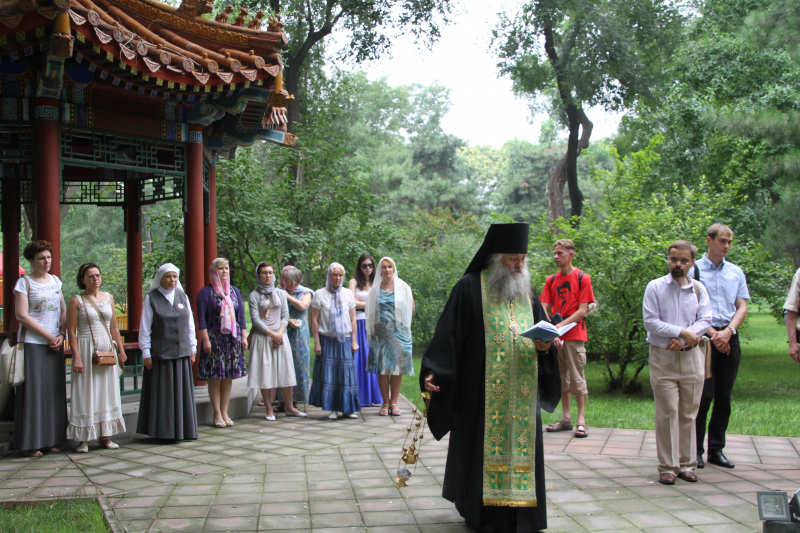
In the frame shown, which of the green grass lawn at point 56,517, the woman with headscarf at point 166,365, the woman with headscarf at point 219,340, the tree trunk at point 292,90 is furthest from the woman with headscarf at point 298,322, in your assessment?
the tree trunk at point 292,90

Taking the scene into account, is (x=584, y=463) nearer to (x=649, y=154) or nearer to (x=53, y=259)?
(x=53, y=259)

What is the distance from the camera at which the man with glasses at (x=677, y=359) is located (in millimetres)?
5152

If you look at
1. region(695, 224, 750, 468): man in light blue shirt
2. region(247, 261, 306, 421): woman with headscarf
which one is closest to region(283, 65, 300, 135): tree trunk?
region(247, 261, 306, 421): woman with headscarf

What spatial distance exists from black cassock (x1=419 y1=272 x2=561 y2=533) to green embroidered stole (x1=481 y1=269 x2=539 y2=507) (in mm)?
49

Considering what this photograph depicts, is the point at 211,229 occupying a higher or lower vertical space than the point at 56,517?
higher

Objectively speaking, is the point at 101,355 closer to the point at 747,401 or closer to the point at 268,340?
the point at 268,340

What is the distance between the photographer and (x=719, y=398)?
571 centimetres

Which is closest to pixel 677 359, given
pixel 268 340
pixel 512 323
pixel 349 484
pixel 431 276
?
pixel 512 323

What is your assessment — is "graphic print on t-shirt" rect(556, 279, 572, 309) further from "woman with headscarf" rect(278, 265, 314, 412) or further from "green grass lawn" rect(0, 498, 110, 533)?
"green grass lawn" rect(0, 498, 110, 533)

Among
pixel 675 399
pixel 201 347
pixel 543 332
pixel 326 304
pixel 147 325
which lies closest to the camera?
pixel 543 332

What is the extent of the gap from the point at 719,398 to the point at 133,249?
319 inches

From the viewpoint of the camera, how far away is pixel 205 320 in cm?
726

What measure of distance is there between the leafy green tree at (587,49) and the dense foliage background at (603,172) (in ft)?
0.18

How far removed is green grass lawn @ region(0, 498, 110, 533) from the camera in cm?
418
